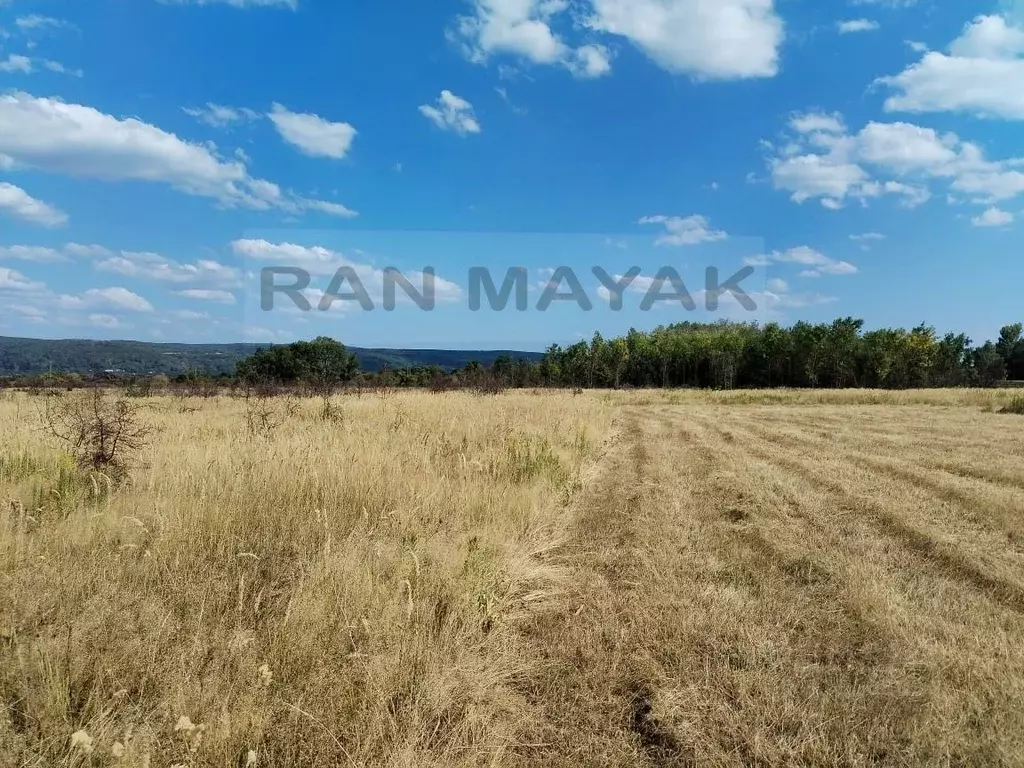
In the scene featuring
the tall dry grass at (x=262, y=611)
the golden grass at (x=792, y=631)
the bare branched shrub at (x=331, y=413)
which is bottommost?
the golden grass at (x=792, y=631)

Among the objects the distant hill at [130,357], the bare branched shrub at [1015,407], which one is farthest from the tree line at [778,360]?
the bare branched shrub at [1015,407]

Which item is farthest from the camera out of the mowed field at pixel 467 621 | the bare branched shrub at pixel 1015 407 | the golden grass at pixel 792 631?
the bare branched shrub at pixel 1015 407

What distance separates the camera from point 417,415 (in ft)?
32.9

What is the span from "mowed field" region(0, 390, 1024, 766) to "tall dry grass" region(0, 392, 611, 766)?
0.05 feet

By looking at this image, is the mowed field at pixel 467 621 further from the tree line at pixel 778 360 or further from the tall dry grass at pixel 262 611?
the tree line at pixel 778 360

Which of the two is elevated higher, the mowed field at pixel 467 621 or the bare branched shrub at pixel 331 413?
the bare branched shrub at pixel 331 413

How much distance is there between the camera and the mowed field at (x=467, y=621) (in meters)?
2.10

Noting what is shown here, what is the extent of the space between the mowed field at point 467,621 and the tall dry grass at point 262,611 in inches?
0.6

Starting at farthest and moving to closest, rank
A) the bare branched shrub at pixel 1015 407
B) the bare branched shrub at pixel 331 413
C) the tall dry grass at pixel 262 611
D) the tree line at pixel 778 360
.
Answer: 1. the tree line at pixel 778 360
2. the bare branched shrub at pixel 1015 407
3. the bare branched shrub at pixel 331 413
4. the tall dry grass at pixel 262 611

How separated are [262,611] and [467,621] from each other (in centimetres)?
104

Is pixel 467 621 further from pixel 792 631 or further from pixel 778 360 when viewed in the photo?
pixel 778 360

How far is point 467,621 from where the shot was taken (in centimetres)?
296

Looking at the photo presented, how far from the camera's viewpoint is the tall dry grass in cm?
198

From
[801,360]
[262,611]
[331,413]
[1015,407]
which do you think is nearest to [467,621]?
[262,611]
